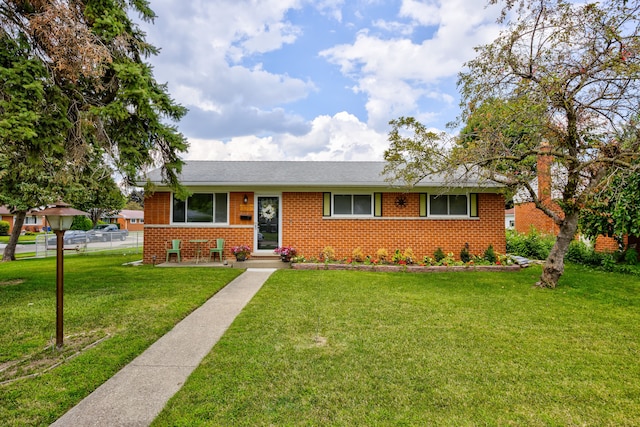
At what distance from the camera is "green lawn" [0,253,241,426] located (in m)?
2.96

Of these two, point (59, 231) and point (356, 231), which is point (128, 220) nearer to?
point (356, 231)

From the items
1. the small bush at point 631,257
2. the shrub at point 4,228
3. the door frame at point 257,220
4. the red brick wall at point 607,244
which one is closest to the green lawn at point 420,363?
the door frame at point 257,220

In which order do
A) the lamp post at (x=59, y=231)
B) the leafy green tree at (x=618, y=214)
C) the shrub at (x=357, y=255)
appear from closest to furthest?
the lamp post at (x=59, y=231) < the leafy green tree at (x=618, y=214) < the shrub at (x=357, y=255)

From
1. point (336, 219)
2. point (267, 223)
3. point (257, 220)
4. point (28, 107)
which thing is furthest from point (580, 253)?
point (28, 107)

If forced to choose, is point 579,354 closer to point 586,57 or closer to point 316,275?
point 586,57

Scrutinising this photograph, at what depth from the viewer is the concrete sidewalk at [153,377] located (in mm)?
2632

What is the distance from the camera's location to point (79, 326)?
475 cm

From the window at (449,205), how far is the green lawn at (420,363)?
4633 mm

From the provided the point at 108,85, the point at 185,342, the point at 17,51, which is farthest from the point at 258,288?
the point at 17,51

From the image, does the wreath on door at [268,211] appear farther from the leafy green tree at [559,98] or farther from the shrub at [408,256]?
the leafy green tree at [559,98]

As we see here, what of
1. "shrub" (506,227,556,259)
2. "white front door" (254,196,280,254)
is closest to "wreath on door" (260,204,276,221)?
"white front door" (254,196,280,254)

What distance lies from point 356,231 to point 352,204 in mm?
901

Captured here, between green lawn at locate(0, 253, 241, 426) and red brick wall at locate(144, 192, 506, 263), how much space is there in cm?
199

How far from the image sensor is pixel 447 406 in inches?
110
